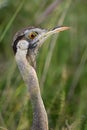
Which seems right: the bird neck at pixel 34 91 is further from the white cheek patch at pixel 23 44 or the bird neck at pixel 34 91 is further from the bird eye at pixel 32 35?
the bird eye at pixel 32 35

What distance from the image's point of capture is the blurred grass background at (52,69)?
464 centimetres

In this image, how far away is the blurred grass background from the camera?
15.2ft

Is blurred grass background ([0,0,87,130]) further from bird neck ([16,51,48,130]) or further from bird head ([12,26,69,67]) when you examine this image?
bird head ([12,26,69,67])

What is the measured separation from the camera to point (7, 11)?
6.52 m

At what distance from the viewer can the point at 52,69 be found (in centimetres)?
577

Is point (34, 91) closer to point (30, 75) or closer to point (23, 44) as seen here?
point (30, 75)

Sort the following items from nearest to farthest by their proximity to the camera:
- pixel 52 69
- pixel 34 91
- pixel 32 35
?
pixel 34 91 < pixel 32 35 < pixel 52 69

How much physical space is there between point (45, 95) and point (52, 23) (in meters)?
0.61

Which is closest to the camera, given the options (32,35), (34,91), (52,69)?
(34,91)

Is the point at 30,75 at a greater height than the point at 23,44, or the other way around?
the point at 23,44

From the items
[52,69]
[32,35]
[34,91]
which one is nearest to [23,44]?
[32,35]

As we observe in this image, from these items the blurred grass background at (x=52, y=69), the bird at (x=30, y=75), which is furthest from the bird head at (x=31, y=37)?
the blurred grass background at (x=52, y=69)

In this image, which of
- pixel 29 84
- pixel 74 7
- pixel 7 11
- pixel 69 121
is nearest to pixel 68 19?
pixel 74 7

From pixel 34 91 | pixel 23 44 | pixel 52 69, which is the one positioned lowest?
pixel 52 69
